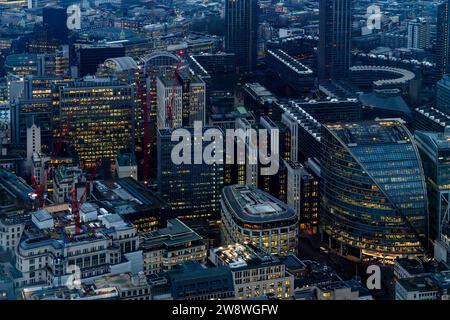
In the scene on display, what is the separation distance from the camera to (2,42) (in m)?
30.5

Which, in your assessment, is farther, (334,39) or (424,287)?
(334,39)

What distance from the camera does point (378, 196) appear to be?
14406 millimetres

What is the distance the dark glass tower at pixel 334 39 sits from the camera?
26500 millimetres

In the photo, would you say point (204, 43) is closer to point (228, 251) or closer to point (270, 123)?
point (270, 123)

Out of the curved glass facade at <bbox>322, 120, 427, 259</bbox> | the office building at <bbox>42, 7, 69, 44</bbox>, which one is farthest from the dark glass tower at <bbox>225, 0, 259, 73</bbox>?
the curved glass facade at <bbox>322, 120, 427, 259</bbox>

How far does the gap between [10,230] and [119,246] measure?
178 cm

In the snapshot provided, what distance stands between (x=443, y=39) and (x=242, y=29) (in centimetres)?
666

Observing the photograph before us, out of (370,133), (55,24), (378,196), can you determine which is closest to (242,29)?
(55,24)

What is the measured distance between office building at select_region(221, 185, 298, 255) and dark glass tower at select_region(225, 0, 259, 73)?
1501 centimetres

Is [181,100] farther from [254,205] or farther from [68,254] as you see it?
[68,254]

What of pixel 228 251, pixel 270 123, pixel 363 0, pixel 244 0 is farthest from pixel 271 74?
pixel 228 251

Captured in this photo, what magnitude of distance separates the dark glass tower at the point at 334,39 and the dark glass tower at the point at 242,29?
2.89 meters

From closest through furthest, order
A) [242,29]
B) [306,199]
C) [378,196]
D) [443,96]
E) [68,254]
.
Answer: [68,254] → [378,196] → [306,199] → [443,96] → [242,29]

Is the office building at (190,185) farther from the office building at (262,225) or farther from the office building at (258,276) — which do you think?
the office building at (258,276)
